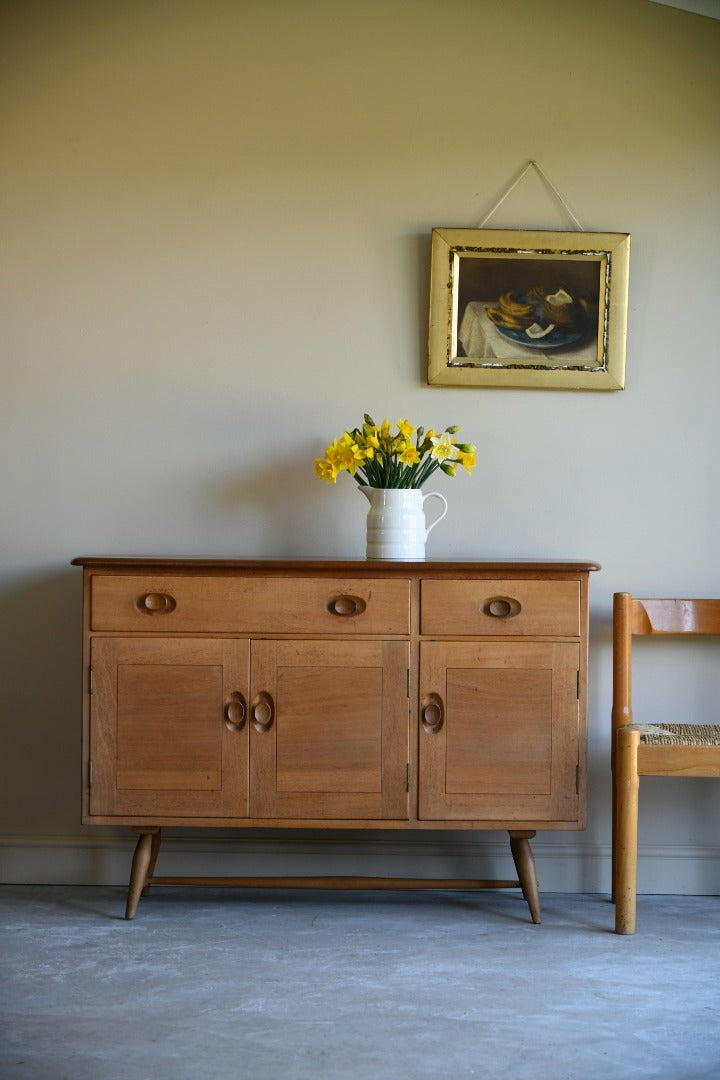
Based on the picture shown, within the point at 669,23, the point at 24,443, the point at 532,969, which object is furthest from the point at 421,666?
the point at 669,23

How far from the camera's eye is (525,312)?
117 inches

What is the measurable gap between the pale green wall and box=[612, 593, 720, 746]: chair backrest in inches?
6.8

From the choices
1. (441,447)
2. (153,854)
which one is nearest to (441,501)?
(441,447)

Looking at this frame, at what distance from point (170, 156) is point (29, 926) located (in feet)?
6.87

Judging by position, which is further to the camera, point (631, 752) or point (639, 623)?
point (639, 623)

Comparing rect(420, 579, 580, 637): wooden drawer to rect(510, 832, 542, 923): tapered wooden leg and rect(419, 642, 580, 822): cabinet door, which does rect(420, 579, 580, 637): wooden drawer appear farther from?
rect(510, 832, 542, 923): tapered wooden leg

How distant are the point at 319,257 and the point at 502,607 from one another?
1149 millimetres

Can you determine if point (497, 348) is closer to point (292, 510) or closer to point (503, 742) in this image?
point (292, 510)

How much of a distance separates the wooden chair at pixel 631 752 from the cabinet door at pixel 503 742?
4.9 inches

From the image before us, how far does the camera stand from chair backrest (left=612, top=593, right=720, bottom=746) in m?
2.77

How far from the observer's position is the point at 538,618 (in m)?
2.58

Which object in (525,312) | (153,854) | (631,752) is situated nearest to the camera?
(631,752)

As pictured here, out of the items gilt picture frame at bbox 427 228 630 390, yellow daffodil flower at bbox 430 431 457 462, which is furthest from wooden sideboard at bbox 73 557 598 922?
gilt picture frame at bbox 427 228 630 390

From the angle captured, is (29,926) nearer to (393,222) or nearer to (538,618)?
(538,618)
